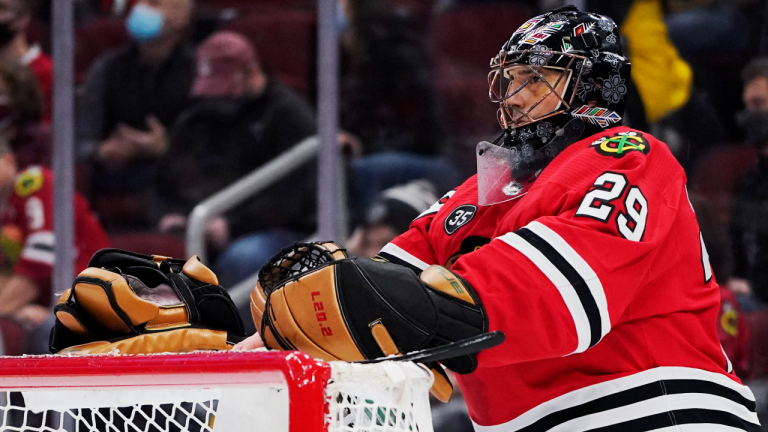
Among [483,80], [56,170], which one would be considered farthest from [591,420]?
[56,170]

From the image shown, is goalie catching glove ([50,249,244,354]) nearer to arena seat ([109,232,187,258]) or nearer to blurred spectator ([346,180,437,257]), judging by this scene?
blurred spectator ([346,180,437,257])

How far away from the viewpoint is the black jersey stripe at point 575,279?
1278 millimetres

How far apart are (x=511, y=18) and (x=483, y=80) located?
0.23 metres

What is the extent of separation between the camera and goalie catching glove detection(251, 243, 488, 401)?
1219mm

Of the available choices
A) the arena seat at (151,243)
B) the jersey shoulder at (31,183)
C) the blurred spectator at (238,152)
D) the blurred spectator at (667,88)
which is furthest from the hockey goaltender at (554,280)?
the jersey shoulder at (31,183)

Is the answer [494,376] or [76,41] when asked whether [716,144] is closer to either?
[494,376]

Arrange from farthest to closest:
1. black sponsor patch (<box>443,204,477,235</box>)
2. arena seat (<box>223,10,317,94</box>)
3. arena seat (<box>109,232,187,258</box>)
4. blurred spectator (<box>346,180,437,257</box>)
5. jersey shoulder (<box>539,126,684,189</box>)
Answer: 1. arena seat (<box>109,232,187,258</box>)
2. arena seat (<box>223,10,317,94</box>)
3. blurred spectator (<box>346,180,437,257</box>)
4. black sponsor patch (<box>443,204,477,235</box>)
5. jersey shoulder (<box>539,126,684,189</box>)

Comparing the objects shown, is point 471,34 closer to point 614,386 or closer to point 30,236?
point 30,236

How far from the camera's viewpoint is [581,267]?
1.28 meters

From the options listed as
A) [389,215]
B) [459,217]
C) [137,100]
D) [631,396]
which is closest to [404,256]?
[459,217]

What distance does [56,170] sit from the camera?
368 centimetres

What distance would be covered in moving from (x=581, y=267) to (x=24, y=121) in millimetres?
2976

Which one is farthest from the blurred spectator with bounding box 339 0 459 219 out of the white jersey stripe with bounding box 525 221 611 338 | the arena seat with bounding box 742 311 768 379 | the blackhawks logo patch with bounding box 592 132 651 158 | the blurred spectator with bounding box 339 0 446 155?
the white jersey stripe with bounding box 525 221 611 338

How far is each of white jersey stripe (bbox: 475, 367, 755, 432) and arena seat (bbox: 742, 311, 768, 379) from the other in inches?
56.7
